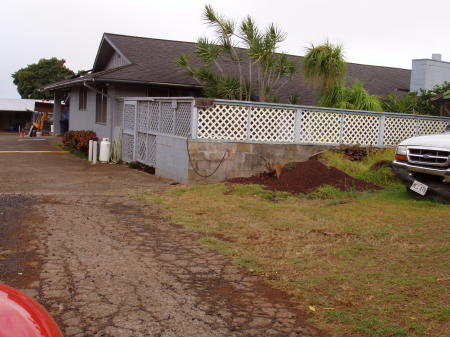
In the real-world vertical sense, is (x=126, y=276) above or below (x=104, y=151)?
below

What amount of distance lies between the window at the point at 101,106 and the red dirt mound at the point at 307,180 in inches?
340

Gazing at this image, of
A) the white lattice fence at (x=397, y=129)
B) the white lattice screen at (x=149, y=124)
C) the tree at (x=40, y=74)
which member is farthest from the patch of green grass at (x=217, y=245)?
the tree at (x=40, y=74)

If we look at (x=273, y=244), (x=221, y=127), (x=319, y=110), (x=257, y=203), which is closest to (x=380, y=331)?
(x=273, y=244)

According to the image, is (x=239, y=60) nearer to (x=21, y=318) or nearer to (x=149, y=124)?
(x=149, y=124)

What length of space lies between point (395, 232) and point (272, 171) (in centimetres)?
518

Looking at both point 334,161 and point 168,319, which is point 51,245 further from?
point 334,161

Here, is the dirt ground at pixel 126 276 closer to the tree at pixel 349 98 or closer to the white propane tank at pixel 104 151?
the white propane tank at pixel 104 151

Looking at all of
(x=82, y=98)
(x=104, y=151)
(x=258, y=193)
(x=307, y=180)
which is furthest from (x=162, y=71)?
(x=258, y=193)

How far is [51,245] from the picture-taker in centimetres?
→ 624

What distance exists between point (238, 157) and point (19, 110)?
3198 cm

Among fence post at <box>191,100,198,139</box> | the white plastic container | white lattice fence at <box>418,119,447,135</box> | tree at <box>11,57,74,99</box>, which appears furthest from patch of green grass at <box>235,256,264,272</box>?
tree at <box>11,57,74,99</box>

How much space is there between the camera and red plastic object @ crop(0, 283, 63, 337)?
2336mm

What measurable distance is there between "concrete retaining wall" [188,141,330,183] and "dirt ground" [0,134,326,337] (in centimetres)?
250

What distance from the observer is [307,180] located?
434 inches
